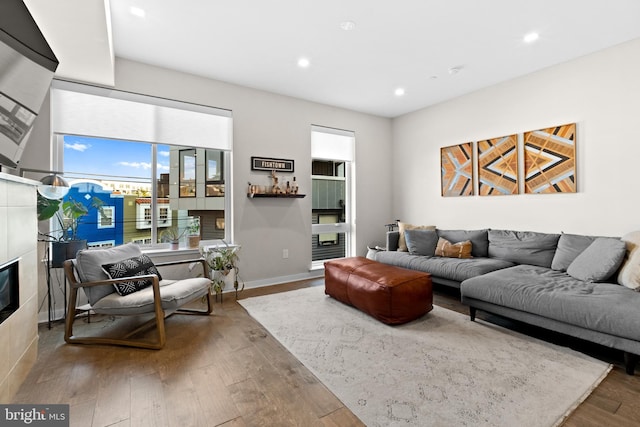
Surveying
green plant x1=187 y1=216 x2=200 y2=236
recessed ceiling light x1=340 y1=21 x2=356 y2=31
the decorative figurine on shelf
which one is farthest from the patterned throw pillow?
recessed ceiling light x1=340 y1=21 x2=356 y2=31

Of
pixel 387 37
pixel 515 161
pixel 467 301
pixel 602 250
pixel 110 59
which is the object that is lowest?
pixel 467 301

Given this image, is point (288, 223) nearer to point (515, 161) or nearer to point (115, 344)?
point (115, 344)

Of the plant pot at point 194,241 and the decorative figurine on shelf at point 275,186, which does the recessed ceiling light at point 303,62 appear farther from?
the plant pot at point 194,241

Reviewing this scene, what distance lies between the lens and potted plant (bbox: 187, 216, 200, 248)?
3.78 m

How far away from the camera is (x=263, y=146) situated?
4.27 m

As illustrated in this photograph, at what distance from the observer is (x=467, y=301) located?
2.91 metres

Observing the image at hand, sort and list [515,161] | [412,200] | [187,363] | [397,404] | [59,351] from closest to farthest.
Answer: [397,404] < [187,363] < [59,351] < [515,161] < [412,200]

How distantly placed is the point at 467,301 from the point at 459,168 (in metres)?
2.32

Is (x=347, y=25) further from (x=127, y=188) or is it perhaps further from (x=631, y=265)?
(x=631, y=265)

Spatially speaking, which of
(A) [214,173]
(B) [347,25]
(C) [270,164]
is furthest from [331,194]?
(B) [347,25]

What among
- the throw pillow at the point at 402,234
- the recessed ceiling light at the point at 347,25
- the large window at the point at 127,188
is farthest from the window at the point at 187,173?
the throw pillow at the point at 402,234

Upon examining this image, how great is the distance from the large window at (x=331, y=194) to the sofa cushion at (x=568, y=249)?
2896 mm

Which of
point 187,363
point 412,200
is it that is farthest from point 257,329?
point 412,200

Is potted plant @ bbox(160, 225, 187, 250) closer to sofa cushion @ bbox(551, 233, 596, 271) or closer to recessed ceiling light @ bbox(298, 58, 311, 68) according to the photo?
recessed ceiling light @ bbox(298, 58, 311, 68)
